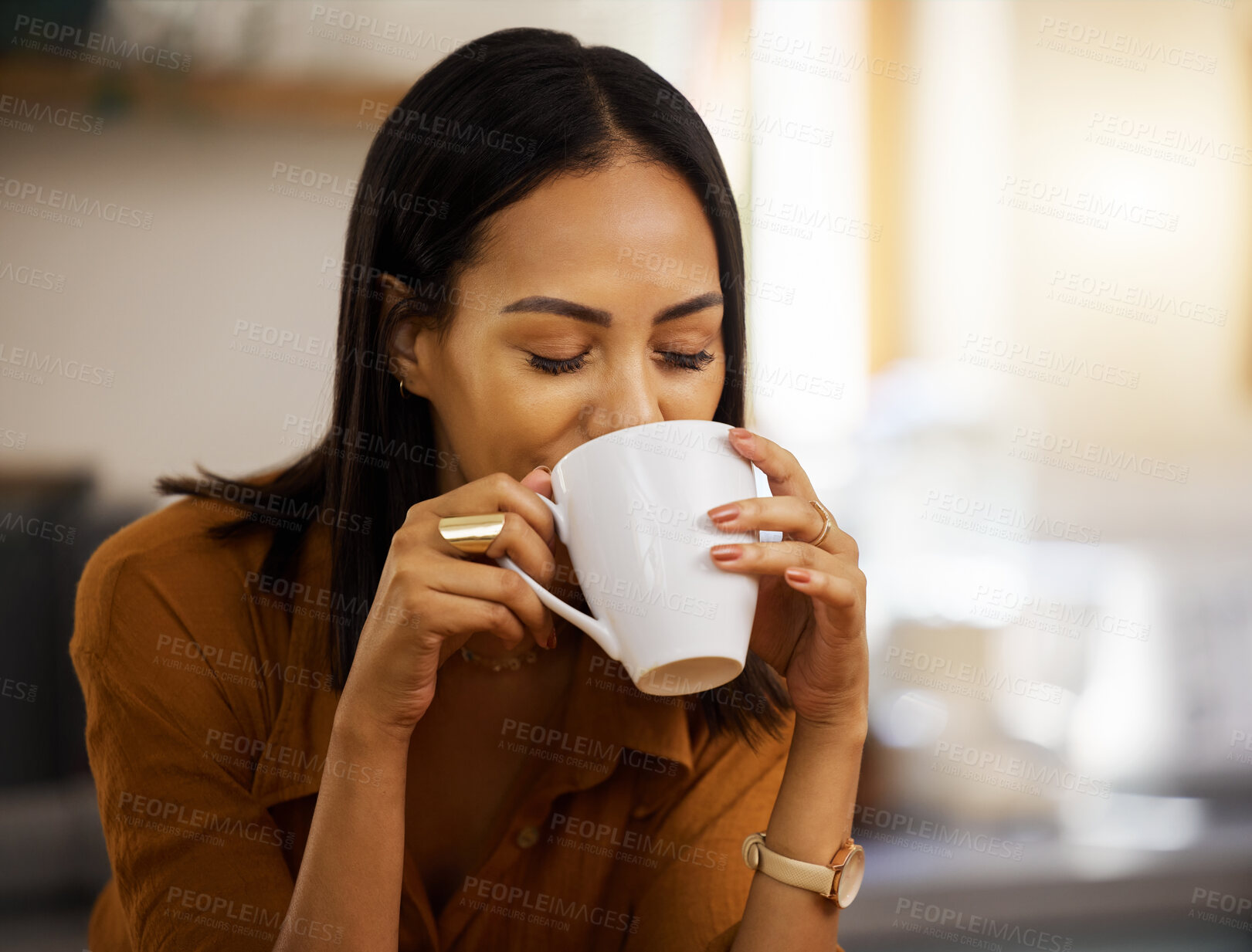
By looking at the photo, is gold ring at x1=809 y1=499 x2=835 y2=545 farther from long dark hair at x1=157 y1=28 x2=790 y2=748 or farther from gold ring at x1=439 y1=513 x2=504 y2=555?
long dark hair at x1=157 y1=28 x2=790 y2=748

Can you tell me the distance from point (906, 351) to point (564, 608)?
1.65 metres

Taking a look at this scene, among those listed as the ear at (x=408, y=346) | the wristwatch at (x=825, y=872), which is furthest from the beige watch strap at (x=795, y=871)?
the ear at (x=408, y=346)

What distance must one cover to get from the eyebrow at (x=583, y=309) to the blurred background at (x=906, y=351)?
0.60 m

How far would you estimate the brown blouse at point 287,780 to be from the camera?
2.47 feet

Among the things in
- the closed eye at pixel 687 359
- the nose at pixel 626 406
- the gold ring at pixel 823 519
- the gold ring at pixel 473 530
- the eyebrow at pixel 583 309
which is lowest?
the gold ring at pixel 473 530

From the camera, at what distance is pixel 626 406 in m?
0.74

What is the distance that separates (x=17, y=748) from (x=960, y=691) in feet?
5.54

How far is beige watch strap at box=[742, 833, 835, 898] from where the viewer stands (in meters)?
0.72

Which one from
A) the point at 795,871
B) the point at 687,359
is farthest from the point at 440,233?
the point at 795,871

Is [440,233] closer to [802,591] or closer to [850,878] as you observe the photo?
[802,591]

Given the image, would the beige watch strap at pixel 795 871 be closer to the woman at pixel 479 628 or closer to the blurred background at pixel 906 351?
the woman at pixel 479 628

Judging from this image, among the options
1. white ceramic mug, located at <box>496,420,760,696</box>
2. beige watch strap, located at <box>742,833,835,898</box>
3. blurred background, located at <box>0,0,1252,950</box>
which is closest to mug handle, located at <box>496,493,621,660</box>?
white ceramic mug, located at <box>496,420,760,696</box>

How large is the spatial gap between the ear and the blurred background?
0.49m

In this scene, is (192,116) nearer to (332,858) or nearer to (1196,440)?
(332,858)
